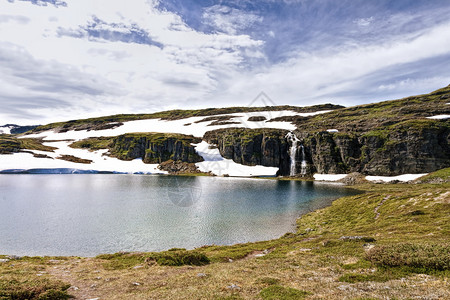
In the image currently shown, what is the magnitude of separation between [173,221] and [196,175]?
5282 inches

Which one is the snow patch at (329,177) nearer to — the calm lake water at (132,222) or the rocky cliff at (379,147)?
the rocky cliff at (379,147)

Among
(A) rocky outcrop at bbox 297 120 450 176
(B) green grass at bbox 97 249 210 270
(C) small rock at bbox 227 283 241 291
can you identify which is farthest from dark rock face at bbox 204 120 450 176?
(C) small rock at bbox 227 283 241 291

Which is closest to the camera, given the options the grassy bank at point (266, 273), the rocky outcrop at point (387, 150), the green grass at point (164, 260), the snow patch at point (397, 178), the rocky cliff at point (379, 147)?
the grassy bank at point (266, 273)

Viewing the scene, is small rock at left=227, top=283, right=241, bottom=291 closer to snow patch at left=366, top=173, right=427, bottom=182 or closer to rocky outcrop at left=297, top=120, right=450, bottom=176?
snow patch at left=366, top=173, right=427, bottom=182

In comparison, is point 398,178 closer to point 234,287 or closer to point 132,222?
point 132,222

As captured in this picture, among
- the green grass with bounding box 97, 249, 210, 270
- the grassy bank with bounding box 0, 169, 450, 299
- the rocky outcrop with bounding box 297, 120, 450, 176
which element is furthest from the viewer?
the rocky outcrop with bounding box 297, 120, 450, 176

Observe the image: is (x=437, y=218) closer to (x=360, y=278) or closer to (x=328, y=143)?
(x=360, y=278)

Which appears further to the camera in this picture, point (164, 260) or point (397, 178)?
point (397, 178)

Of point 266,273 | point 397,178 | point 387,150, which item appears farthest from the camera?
point 387,150

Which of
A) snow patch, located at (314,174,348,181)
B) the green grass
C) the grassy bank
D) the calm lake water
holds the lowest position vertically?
snow patch, located at (314,174,348,181)

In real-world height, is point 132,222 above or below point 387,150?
below

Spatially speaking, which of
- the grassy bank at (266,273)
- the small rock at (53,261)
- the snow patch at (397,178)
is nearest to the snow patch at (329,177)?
the snow patch at (397,178)

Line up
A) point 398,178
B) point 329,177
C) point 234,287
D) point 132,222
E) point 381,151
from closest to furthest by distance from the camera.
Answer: point 234,287
point 132,222
point 398,178
point 381,151
point 329,177

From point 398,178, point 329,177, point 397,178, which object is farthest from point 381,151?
point 329,177
